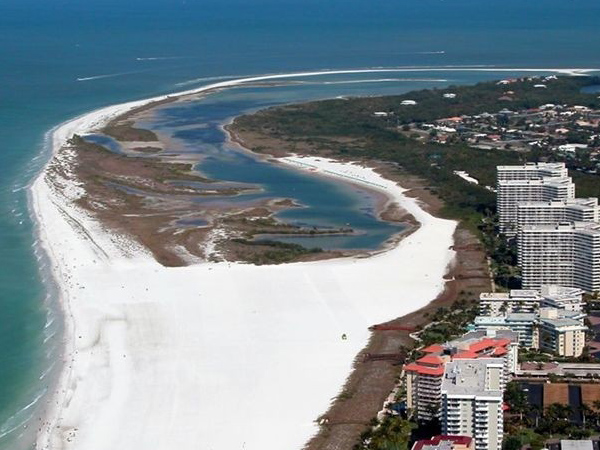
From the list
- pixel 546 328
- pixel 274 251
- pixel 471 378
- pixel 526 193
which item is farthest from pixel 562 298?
pixel 526 193

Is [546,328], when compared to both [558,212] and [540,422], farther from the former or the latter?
[558,212]

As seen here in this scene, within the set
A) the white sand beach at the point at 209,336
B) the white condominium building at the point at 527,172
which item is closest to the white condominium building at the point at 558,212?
the white sand beach at the point at 209,336

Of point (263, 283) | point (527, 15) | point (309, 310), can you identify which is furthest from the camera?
point (527, 15)

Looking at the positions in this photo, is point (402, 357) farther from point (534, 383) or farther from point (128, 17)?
point (128, 17)

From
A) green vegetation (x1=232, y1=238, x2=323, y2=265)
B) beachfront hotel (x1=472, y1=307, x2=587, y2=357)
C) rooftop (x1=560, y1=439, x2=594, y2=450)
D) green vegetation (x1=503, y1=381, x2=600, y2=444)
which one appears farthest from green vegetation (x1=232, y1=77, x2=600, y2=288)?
rooftop (x1=560, y1=439, x2=594, y2=450)

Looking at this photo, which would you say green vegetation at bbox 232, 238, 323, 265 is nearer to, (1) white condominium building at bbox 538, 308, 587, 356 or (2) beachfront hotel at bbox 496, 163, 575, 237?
(2) beachfront hotel at bbox 496, 163, 575, 237

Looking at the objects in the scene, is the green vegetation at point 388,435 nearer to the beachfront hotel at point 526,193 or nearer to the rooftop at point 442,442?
the rooftop at point 442,442

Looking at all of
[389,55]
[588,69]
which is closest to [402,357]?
[588,69]
